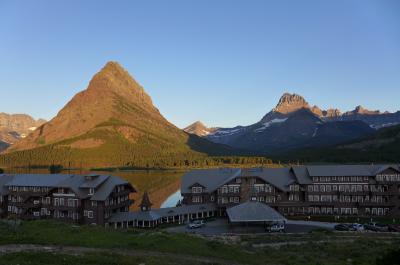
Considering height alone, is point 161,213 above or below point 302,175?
below

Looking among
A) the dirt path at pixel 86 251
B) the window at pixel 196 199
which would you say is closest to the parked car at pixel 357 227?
the window at pixel 196 199

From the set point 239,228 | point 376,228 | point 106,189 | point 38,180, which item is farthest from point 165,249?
point 38,180

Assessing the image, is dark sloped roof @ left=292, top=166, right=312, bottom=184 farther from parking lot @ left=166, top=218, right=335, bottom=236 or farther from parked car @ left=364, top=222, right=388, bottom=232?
parked car @ left=364, top=222, right=388, bottom=232

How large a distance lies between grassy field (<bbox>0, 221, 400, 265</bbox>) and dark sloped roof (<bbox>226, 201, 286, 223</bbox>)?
13961 mm

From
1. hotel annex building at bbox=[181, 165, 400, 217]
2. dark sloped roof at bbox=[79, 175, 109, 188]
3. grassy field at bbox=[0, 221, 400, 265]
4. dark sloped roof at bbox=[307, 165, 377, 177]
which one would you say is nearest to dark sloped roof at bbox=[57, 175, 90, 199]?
dark sloped roof at bbox=[79, 175, 109, 188]

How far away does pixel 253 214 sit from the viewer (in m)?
71.6

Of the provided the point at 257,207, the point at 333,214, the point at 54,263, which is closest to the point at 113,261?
the point at 54,263

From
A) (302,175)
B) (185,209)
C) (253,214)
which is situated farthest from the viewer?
(302,175)

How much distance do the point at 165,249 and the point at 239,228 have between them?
110 ft

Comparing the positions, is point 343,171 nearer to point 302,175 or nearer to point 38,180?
point 302,175

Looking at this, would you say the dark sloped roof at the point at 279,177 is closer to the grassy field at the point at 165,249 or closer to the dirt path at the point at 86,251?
the grassy field at the point at 165,249

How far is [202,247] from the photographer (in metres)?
41.6

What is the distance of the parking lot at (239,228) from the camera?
224 feet

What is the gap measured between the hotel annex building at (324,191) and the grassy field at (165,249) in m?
33.0
